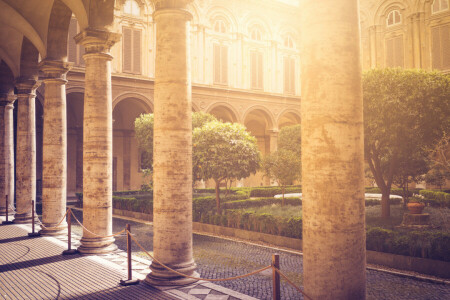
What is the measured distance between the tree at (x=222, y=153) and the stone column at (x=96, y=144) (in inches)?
235

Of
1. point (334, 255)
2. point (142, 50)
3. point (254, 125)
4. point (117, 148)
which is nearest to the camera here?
point (334, 255)

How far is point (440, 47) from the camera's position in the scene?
25.6 m

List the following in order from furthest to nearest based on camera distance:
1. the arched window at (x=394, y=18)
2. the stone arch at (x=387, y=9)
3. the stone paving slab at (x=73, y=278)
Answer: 1. the arched window at (x=394, y=18)
2. the stone arch at (x=387, y=9)
3. the stone paving slab at (x=73, y=278)

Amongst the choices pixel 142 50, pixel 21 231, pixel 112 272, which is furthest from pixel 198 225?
pixel 142 50

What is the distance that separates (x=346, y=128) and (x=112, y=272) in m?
4.87

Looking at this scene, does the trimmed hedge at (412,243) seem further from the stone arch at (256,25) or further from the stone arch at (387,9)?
the stone arch at (387,9)

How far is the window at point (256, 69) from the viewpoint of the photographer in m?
27.7

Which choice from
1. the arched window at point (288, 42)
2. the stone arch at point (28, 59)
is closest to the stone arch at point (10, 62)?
the stone arch at point (28, 59)

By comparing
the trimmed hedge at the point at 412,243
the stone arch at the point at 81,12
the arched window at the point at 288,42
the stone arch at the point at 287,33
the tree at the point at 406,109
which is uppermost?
the stone arch at the point at 287,33

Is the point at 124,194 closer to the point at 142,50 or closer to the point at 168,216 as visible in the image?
the point at 142,50

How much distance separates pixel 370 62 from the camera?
94.1 ft

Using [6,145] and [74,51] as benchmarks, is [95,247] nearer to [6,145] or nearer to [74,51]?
[6,145]

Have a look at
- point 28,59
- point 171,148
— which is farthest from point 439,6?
point 171,148

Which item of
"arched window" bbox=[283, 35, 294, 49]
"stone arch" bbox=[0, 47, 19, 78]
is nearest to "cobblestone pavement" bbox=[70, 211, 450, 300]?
"stone arch" bbox=[0, 47, 19, 78]
